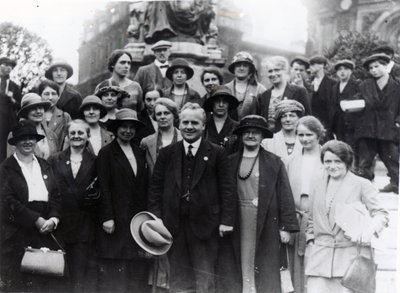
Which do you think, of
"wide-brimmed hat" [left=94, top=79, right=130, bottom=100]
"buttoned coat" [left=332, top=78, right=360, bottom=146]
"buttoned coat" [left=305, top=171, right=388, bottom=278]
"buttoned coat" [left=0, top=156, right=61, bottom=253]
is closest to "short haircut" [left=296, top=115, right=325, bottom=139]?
"buttoned coat" [left=305, top=171, right=388, bottom=278]

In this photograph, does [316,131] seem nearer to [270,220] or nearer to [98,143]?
[270,220]

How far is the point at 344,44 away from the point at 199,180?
21.3 feet

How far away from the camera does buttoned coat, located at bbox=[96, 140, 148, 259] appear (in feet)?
13.5

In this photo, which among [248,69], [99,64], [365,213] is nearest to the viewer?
[365,213]

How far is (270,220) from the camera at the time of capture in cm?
400

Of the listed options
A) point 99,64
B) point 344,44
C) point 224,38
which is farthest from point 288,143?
point 344,44

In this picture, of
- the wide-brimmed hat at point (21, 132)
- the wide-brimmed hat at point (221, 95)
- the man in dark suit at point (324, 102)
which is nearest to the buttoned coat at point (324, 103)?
the man in dark suit at point (324, 102)

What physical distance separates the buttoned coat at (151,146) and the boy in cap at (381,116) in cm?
180

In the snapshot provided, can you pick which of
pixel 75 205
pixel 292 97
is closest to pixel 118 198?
pixel 75 205

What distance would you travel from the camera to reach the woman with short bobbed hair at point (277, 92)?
4.80 m

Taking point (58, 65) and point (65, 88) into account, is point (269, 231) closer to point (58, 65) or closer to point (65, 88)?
point (65, 88)

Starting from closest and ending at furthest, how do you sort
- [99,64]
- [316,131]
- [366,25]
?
[316,131]
[99,64]
[366,25]

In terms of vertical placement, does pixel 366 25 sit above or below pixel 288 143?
above

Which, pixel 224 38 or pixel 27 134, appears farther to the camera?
pixel 224 38
